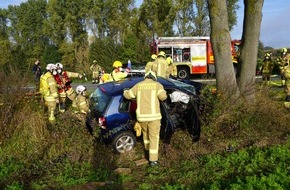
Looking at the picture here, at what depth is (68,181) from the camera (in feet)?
17.5

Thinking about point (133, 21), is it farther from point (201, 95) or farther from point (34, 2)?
point (201, 95)

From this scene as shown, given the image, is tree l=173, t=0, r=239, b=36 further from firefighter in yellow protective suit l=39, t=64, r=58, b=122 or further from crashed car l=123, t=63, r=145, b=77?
firefighter in yellow protective suit l=39, t=64, r=58, b=122

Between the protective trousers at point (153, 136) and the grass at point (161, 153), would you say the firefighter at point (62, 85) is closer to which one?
the grass at point (161, 153)

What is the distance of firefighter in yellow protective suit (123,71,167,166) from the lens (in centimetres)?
584

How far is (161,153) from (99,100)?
1.65 m

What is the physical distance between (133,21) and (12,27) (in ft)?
70.0

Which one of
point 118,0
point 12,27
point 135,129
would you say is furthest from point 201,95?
point 12,27

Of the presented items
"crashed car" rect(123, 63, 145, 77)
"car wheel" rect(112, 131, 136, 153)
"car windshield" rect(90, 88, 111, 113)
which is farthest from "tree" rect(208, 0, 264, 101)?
"crashed car" rect(123, 63, 145, 77)

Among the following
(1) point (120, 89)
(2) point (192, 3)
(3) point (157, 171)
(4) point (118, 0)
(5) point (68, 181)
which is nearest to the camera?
(5) point (68, 181)

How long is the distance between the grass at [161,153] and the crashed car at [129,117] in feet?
0.54

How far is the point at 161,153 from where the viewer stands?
253 inches

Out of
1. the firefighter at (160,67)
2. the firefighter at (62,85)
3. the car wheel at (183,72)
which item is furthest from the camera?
the car wheel at (183,72)

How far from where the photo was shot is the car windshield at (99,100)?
6680mm

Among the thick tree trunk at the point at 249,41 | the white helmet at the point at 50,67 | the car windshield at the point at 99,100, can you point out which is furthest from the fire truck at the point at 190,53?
the car windshield at the point at 99,100
